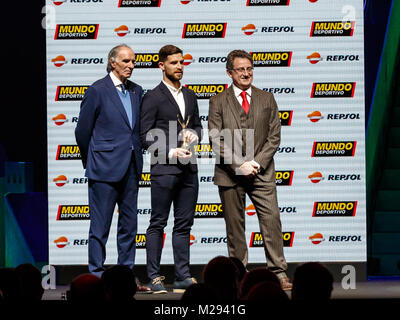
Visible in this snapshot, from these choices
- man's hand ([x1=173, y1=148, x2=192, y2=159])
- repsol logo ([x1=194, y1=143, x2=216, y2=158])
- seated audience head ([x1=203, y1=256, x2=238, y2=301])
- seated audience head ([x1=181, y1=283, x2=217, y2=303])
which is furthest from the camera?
repsol logo ([x1=194, y1=143, x2=216, y2=158])

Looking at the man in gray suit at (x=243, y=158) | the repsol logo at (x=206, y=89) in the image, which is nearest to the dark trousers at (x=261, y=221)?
the man in gray suit at (x=243, y=158)

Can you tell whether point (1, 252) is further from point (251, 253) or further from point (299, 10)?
point (299, 10)

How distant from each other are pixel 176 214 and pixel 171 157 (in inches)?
18.0

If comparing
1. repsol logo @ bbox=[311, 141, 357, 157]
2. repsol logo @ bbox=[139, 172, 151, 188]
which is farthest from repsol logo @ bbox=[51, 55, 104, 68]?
repsol logo @ bbox=[311, 141, 357, 157]

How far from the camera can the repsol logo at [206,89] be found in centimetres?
653

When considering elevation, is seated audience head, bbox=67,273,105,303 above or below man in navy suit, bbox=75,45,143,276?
below

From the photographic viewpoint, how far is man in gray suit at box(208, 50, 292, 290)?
5.61m

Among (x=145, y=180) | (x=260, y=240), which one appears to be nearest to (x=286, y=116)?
(x=260, y=240)

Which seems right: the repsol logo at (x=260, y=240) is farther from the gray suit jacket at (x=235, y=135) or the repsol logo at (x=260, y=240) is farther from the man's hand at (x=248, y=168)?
the man's hand at (x=248, y=168)

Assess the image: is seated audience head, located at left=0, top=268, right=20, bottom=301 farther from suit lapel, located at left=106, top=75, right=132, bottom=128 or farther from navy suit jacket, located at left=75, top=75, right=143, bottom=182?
suit lapel, located at left=106, top=75, right=132, bottom=128

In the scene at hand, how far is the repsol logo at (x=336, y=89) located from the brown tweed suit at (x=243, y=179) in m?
1.01

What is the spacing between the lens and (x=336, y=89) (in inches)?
255

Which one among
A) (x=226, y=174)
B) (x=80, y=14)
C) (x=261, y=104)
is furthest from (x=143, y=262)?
(x=80, y=14)

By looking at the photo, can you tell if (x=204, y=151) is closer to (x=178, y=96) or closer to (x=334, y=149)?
(x=178, y=96)
